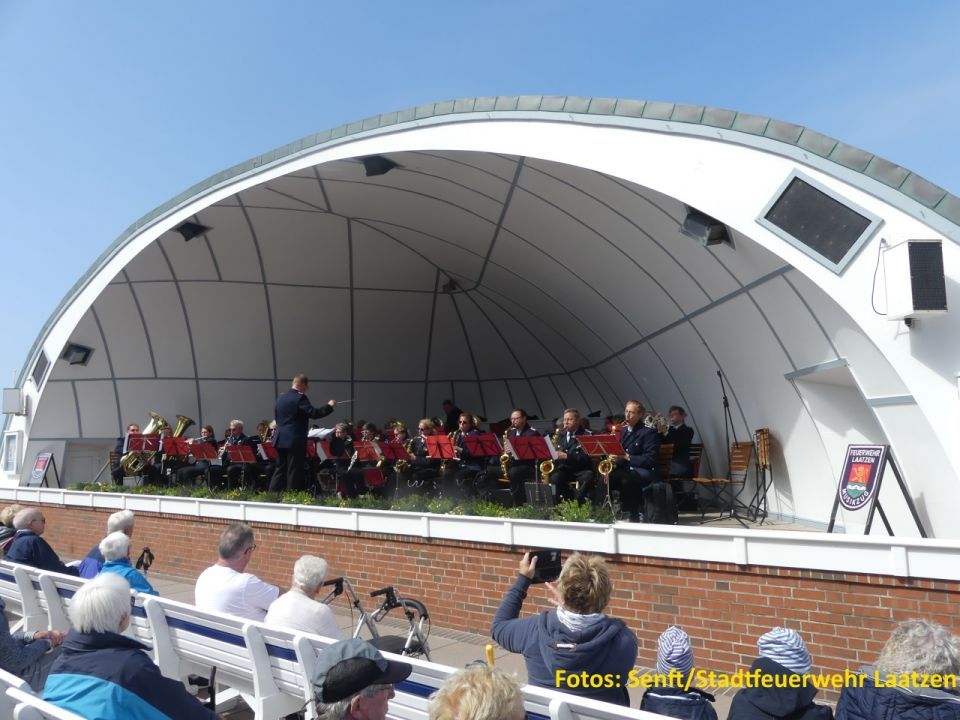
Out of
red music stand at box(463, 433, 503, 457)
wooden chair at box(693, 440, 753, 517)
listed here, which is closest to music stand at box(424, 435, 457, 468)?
red music stand at box(463, 433, 503, 457)

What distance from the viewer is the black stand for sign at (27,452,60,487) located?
18078 millimetres

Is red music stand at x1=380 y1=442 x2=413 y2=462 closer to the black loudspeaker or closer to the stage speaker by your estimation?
the stage speaker

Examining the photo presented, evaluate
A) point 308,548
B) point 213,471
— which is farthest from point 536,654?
point 213,471

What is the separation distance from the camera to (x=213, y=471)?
45.8 feet

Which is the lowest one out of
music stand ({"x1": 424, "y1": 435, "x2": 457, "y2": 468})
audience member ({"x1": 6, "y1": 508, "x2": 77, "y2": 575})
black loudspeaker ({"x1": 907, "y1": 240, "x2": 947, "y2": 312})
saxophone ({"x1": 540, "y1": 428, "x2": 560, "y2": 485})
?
audience member ({"x1": 6, "y1": 508, "x2": 77, "y2": 575})

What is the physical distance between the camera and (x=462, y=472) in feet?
35.5

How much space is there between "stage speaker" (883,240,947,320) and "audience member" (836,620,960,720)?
415 cm

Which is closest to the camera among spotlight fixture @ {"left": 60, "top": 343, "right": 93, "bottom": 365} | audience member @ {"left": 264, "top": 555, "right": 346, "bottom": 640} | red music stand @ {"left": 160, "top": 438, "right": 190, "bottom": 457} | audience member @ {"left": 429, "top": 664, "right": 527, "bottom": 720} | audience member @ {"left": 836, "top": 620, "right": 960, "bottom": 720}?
audience member @ {"left": 429, "top": 664, "right": 527, "bottom": 720}

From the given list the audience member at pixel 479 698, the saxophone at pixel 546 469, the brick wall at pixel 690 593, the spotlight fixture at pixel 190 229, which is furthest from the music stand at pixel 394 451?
the audience member at pixel 479 698

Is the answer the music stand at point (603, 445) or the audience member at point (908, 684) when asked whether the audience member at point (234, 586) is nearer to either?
the audience member at point (908, 684)

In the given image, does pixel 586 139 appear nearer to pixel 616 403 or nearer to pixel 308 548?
pixel 308 548

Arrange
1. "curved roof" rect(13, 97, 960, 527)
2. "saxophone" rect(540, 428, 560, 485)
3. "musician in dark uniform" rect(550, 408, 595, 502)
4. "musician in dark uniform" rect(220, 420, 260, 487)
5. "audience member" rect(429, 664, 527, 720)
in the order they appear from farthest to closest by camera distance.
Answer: "musician in dark uniform" rect(220, 420, 260, 487)
"saxophone" rect(540, 428, 560, 485)
"musician in dark uniform" rect(550, 408, 595, 502)
"curved roof" rect(13, 97, 960, 527)
"audience member" rect(429, 664, 527, 720)

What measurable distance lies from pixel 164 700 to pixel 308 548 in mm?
6293

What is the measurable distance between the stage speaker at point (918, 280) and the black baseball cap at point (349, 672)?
5434mm
